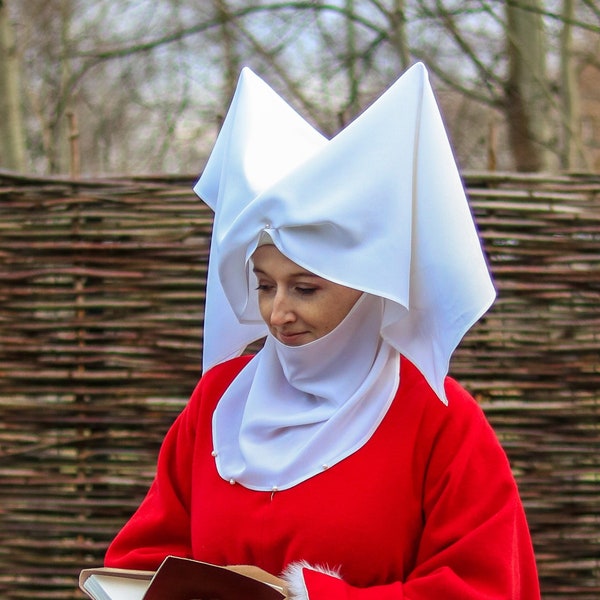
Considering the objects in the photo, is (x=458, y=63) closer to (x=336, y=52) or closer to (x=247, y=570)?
(x=336, y=52)

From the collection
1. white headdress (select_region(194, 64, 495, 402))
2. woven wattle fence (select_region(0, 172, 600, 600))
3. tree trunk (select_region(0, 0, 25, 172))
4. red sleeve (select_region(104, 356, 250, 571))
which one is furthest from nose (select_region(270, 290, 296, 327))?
tree trunk (select_region(0, 0, 25, 172))

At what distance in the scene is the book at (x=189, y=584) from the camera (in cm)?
179

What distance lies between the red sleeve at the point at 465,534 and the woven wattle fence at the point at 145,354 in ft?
5.92

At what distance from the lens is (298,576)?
1829 mm

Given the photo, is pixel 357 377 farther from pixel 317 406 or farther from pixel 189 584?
pixel 189 584

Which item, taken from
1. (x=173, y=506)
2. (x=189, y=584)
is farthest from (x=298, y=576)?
(x=173, y=506)

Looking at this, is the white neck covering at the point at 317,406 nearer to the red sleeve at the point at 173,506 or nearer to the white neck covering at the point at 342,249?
the white neck covering at the point at 342,249

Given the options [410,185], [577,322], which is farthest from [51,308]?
[410,185]

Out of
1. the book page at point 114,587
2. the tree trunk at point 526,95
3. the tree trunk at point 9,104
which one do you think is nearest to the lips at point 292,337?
the book page at point 114,587

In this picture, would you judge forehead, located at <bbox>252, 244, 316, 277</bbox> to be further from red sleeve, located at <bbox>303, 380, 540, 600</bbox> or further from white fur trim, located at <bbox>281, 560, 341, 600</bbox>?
white fur trim, located at <bbox>281, 560, 341, 600</bbox>

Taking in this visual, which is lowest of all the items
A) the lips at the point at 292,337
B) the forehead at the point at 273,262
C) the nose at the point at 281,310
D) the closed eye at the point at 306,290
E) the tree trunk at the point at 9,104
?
the lips at the point at 292,337

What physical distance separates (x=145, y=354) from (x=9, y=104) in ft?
9.96

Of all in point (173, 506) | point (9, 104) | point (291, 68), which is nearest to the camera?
point (173, 506)

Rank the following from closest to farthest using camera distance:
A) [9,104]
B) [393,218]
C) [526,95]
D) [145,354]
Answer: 1. [393,218]
2. [145,354]
3. [9,104]
4. [526,95]
